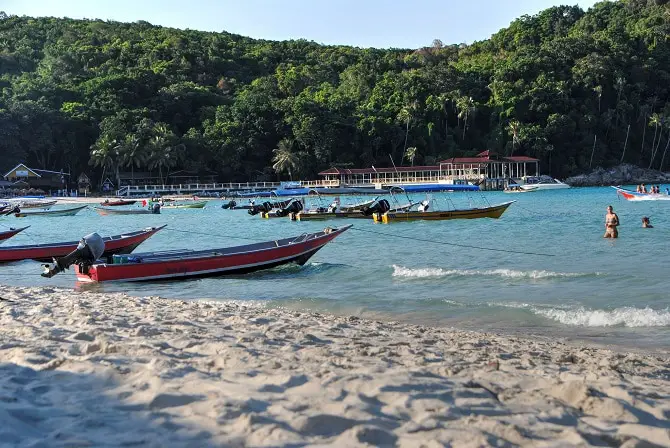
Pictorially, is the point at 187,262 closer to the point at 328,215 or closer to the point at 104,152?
the point at 328,215

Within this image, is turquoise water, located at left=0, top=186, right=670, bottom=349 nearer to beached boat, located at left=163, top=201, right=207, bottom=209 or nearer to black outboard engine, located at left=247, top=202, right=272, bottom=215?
black outboard engine, located at left=247, top=202, right=272, bottom=215

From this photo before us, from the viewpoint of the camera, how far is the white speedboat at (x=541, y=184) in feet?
268

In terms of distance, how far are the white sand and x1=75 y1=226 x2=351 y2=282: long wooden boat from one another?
7.95 meters

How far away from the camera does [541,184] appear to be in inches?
3300

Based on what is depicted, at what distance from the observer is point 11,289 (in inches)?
531

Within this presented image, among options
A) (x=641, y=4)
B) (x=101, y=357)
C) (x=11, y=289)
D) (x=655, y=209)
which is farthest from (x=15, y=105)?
(x=641, y=4)

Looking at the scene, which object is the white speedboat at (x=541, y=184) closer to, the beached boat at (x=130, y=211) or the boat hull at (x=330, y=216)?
the beached boat at (x=130, y=211)

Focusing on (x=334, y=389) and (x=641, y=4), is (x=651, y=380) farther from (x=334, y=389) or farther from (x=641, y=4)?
(x=641, y=4)

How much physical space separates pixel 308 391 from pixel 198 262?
11.7 meters

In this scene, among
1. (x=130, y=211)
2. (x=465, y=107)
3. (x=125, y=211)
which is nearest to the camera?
Answer: (x=125, y=211)

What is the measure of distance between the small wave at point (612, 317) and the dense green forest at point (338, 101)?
2971 inches

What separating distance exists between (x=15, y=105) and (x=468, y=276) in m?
79.4

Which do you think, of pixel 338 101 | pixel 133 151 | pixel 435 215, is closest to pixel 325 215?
pixel 435 215

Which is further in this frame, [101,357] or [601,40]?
[601,40]
